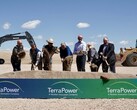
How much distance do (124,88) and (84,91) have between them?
1.24 m

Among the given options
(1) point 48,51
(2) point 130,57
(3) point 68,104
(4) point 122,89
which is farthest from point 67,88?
(2) point 130,57

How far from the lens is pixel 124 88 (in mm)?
13305

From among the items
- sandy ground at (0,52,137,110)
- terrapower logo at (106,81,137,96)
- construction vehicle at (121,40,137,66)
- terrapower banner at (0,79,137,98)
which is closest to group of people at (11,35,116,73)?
terrapower banner at (0,79,137,98)

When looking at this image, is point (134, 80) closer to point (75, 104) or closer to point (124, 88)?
point (124, 88)

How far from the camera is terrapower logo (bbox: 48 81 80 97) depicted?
519 inches

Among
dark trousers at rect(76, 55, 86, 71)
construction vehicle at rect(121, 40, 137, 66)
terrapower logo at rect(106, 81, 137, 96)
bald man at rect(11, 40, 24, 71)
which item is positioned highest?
construction vehicle at rect(121, 40, 137, 66)

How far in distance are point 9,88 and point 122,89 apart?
3471 millimetres

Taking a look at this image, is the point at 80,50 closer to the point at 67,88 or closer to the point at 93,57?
the point at 93,57

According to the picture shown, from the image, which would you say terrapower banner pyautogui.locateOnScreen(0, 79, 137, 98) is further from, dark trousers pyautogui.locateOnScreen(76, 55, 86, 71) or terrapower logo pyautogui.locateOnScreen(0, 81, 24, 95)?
dark trousers pyautogui.locateOnScreen(76, 55, 86, 71)

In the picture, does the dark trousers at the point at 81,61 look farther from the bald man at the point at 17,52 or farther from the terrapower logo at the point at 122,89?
the terrapower logo at the point at 122,89

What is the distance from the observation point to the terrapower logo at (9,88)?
13281 mm

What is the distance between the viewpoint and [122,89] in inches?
524

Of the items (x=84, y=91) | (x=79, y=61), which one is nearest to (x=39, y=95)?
(x=84, y=91)

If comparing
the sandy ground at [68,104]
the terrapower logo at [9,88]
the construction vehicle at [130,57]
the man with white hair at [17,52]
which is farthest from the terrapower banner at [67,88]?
the construction vehicle at [130,57]
